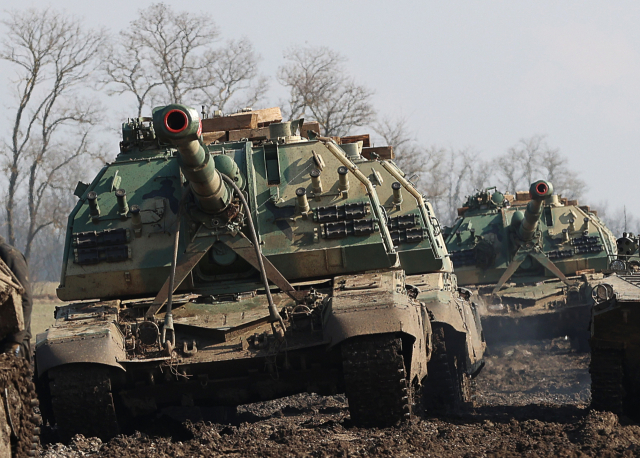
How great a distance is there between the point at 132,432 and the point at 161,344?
1079 millimetres

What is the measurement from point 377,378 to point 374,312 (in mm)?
558

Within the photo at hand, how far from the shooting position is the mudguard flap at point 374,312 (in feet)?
28.9

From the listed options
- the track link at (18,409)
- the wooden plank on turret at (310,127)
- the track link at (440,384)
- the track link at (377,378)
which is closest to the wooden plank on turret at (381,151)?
the wooden plank on turret at (310,127)

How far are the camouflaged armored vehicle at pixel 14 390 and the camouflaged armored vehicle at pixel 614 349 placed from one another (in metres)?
5.55

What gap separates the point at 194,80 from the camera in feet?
113

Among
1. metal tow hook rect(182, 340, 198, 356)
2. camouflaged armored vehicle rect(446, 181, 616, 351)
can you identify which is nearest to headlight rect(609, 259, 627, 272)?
camouflaged armored vehicle rect(446, 181, 616, 351)

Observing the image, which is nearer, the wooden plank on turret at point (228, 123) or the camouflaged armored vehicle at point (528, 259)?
the wooden plank on turret at point (228, 123)

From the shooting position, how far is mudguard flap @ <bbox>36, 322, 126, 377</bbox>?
8.75m

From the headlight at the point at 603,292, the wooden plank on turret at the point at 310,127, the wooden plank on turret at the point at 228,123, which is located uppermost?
the wooden plank on turret at the point at 228,123

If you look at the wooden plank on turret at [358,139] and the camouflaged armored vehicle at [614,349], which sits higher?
the wooden plank on turret at [358,139]

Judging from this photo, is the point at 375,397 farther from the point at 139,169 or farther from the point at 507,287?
the point at 507,287

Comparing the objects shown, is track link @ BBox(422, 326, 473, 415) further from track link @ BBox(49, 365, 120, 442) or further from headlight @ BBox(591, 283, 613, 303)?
track link @ BBox(49, 365, 120, 442)

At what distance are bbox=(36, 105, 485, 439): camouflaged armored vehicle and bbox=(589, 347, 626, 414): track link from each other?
173 cm

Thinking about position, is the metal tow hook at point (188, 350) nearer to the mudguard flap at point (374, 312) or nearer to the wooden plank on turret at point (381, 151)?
the mudguard flap at point (374, 312)
